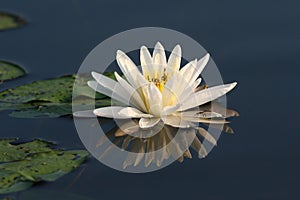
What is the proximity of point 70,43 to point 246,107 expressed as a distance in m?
1.35

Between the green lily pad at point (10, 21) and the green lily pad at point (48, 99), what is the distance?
103 centimetres

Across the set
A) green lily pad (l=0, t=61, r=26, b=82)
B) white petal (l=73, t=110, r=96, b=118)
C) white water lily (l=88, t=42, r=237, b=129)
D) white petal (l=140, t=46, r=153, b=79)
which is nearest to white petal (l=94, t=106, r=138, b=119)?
white water lily (l=88, t=42, r=237, b=129)

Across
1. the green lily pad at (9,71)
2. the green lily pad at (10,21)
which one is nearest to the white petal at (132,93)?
Answer: the green lily pad at (9,71)

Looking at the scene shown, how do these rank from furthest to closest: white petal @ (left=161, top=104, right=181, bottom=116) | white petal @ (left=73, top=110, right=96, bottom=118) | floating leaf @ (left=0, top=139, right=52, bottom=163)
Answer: white petal @ (left=73, top=110, right=96, bottom=118) < white petal @ (left=161, top=104, right=181, bottom=116) < floating leaf @ (left=0, top=139, right=52, bottom=163)

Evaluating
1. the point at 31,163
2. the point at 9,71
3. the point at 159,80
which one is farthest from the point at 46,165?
the point at 9,71

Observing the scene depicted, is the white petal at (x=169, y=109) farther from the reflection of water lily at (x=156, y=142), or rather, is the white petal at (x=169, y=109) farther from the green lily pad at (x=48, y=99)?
the green lily pad at (x=48, y=99)

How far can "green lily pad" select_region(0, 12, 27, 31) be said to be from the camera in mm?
4332

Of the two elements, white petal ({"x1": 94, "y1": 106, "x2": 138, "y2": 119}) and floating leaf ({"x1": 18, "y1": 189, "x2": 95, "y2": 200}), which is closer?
floating leaf ({"x1": 18, "y1": 189, "x2": 95, "y2": 200})

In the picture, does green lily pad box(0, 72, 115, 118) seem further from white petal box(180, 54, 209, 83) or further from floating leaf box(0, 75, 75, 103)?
white petal box(180, 54, 209, 83)

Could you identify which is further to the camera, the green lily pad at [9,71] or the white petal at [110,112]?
the green lily pad at [9,71]

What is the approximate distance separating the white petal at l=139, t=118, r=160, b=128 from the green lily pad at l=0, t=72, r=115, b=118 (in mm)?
278

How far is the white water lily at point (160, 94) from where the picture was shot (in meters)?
2.96

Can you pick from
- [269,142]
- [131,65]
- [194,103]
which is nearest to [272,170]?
[269,142]

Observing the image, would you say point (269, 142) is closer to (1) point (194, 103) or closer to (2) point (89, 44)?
(1) point (194, 103)
